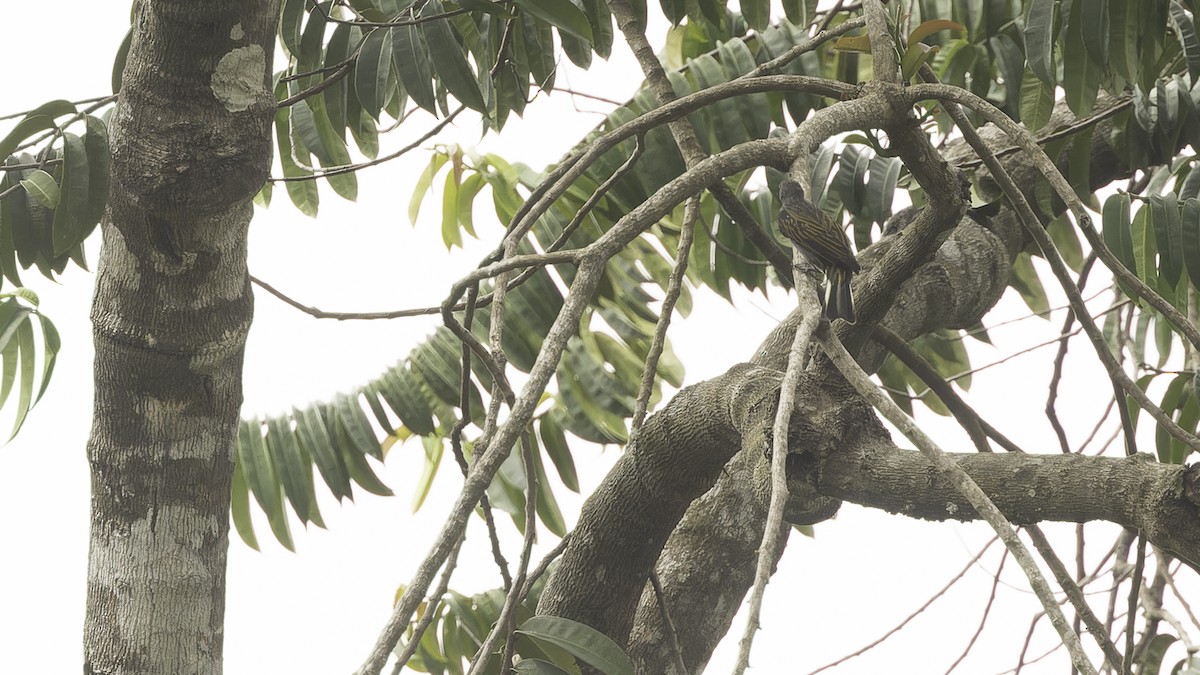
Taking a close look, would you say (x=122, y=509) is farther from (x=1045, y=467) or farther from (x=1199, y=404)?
(x=1199, y=404)

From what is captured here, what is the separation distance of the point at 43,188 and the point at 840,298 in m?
0.77

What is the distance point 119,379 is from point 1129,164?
1.35 metres

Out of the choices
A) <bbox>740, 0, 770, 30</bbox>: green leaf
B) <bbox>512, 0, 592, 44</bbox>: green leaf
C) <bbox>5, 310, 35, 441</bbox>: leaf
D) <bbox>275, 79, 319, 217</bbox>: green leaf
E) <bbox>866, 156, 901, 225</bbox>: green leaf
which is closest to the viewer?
<bbox>512, 0, 592, 44</bbox>: green leaf

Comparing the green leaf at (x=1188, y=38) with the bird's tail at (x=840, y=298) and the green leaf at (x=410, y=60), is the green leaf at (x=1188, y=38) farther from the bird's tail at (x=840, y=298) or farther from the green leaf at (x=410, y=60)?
the green leaf at (x=410, y=60)

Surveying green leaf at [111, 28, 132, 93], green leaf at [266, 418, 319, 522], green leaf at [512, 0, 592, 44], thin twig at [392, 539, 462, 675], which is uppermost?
green leaf at [111, 28, 132, 93]

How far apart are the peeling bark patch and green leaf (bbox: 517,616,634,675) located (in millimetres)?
537

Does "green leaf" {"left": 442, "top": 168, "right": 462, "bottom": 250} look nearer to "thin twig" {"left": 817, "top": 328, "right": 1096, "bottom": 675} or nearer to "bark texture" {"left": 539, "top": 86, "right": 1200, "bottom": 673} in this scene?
"bark texture" {"left": 539, "top": 86, "right": 1200, "bottom": 673}

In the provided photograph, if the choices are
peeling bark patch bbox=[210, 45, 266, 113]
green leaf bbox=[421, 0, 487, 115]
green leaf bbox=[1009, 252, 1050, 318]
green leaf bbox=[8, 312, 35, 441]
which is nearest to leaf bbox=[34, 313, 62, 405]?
green leaf bbox=[8, 312, 35, 441]

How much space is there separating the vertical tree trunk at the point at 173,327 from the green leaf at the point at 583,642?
0.32 metres

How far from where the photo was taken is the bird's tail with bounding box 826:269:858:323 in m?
1.09

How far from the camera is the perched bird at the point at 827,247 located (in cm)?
101

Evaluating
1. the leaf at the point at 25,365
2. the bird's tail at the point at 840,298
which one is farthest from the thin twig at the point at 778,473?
the leaf at the point at 25,365

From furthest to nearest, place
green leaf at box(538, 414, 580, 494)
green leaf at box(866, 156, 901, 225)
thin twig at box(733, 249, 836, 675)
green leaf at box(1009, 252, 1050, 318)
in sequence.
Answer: green leaf at box(1009, 252, 1050, 318)
green leaf at box(538, 414, 580, 494)
green leaf at box(866, 156, 901, 225)
thin twig at box(733, 249, 836, 675)

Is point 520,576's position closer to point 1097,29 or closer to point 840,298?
point 840,298
